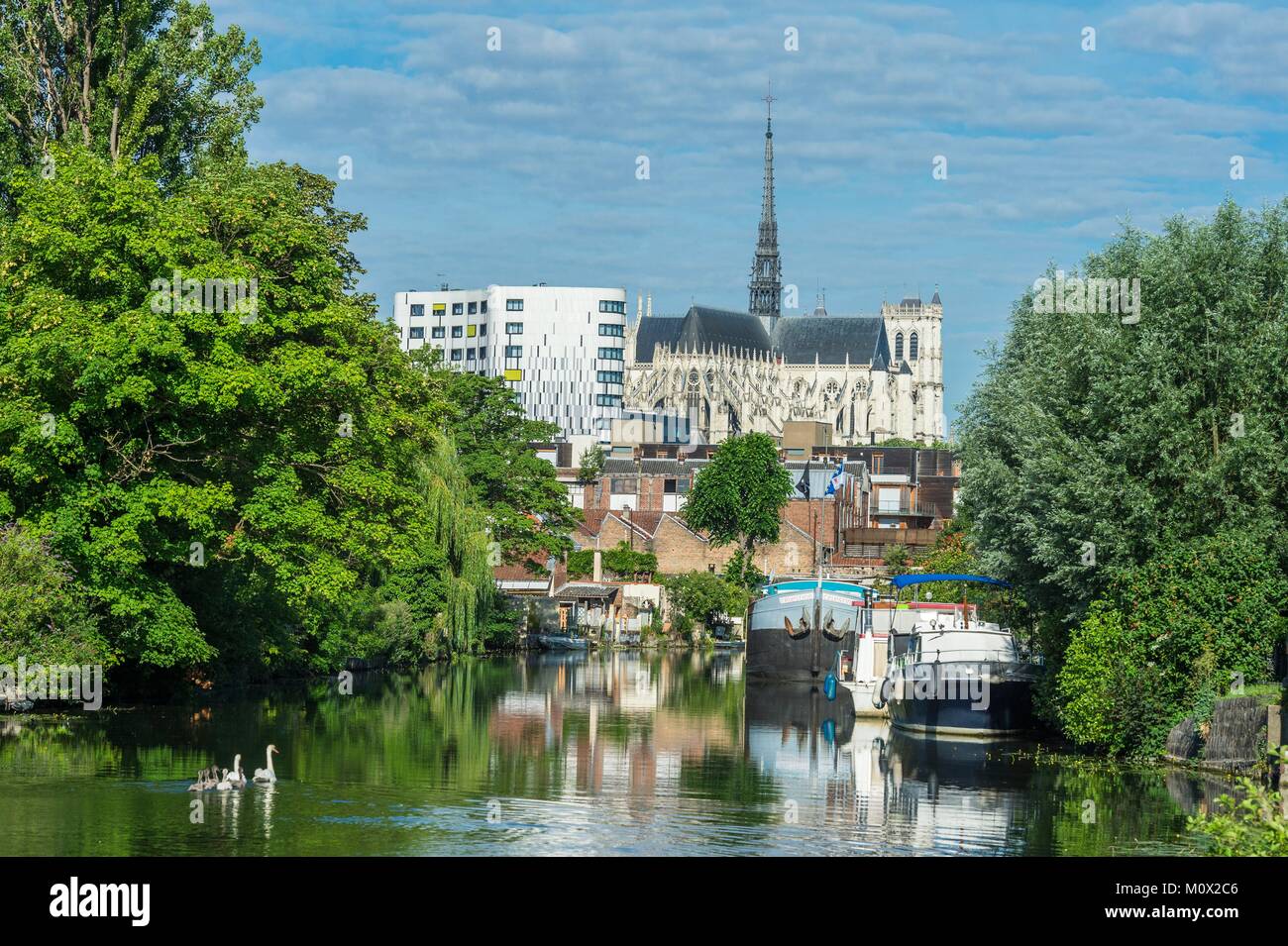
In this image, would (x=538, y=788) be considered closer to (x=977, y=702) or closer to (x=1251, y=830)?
(x=977, y=702)

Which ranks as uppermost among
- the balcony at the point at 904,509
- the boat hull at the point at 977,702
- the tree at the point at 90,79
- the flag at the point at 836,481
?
the tree at the point at 90,79

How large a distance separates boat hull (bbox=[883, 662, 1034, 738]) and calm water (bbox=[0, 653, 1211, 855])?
1.06 meters

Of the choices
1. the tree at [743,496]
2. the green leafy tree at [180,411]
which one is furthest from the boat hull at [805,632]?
the tree at [743,496]

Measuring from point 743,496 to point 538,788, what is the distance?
3436 inches

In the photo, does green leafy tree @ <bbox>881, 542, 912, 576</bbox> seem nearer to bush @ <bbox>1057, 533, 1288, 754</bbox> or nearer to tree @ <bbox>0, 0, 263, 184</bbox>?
tree @ <bbox>0, 0, 263, 184</bbox>

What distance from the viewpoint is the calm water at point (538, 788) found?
24422 millimetres

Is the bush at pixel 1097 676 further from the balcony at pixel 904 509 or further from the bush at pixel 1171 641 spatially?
the balcony at pixel 904 509

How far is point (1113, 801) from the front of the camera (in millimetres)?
30078

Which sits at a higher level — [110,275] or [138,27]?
[138,27]

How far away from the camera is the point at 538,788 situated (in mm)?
30297

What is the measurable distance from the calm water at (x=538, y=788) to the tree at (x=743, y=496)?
220 feet
